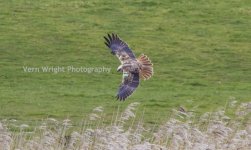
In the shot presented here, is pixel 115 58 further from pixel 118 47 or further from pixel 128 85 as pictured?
pixel 128 85

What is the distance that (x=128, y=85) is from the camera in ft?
40.7

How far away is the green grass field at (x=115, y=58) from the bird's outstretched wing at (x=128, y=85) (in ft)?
23.6

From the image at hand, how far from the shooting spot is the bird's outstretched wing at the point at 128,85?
40.3 feet

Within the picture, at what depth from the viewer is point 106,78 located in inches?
981

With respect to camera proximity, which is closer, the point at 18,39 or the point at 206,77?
the point at 206,77

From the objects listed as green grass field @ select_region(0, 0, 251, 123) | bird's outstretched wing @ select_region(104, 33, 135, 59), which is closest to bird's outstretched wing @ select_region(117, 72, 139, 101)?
bird's outstretched wing @ select_region(104, 33, 135, 59)

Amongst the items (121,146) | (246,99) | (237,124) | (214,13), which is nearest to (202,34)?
(214,13)

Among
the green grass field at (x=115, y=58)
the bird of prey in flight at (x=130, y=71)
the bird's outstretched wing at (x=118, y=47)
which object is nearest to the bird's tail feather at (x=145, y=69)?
the bird of prey in flight at (x=130, y=71)

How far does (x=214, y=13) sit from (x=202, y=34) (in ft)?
6.27

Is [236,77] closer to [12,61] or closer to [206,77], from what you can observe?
[206,77]

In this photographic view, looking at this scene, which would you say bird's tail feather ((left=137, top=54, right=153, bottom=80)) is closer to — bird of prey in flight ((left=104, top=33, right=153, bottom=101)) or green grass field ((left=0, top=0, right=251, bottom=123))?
bird of prey in flight ((left=104, top=33, right=153, bottom=101))

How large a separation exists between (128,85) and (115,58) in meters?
14.2

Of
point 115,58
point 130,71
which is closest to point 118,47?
point 130,71

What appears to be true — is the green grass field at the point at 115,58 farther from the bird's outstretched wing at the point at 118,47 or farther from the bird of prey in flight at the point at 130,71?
the bird of prey in flight at the point at 130,71
